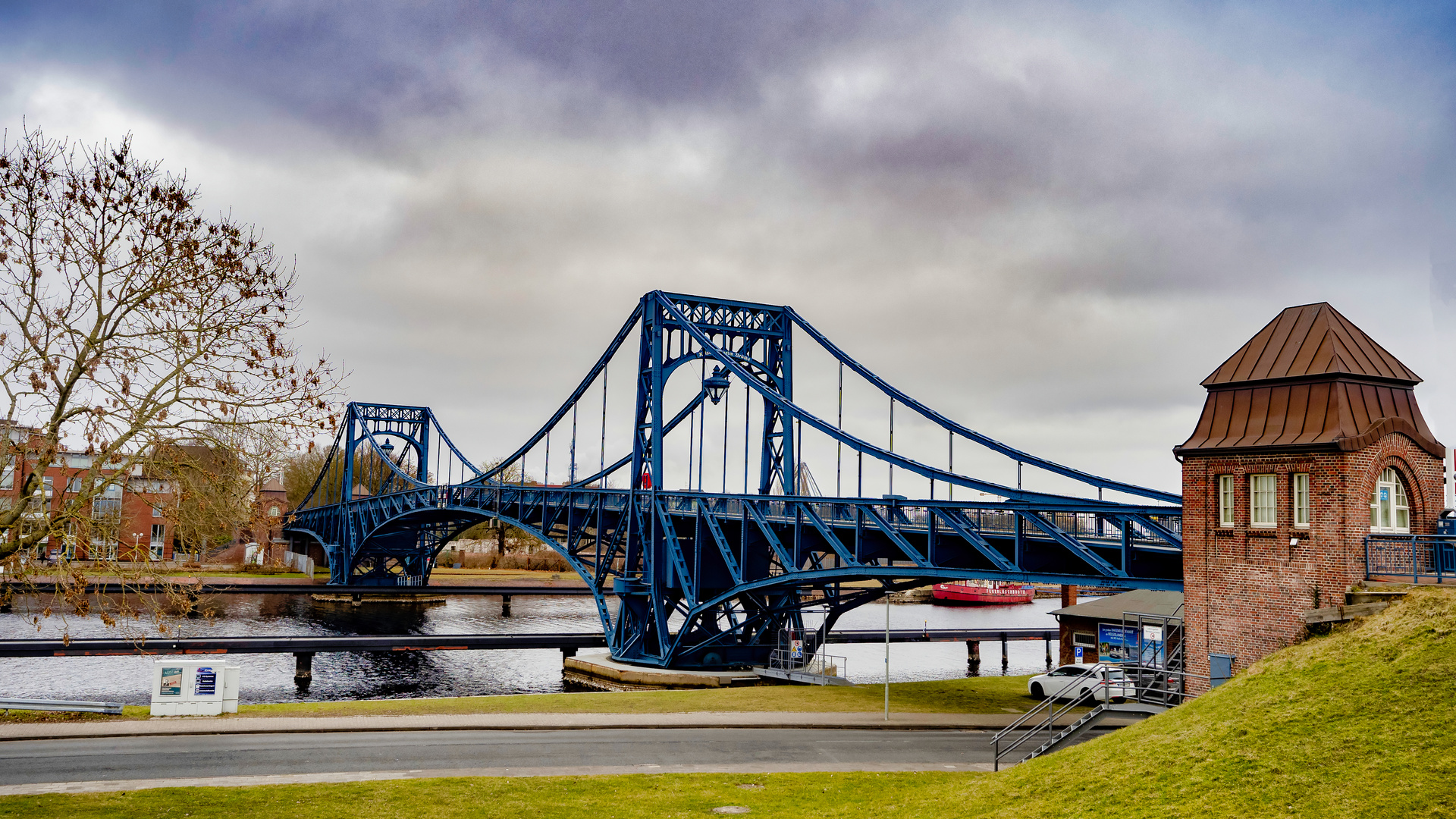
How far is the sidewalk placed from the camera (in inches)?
1027

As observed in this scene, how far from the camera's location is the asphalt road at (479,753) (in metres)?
22.3

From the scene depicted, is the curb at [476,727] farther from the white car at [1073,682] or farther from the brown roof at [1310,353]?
the brown roof at [1310,353]

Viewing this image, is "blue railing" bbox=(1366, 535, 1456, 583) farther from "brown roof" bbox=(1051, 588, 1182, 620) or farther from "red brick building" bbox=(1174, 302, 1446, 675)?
"brown roof" bbox=(1051, 588, 1182, 620)

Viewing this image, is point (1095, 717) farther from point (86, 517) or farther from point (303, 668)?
point (303, 668)

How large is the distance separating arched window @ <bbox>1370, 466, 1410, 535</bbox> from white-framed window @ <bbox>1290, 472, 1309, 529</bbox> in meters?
1.20

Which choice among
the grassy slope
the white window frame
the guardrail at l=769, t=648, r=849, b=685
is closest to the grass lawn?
the guardrail at l=769, t=648, r=849, b=685

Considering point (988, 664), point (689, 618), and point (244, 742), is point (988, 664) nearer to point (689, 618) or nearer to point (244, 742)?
point (689, 618)

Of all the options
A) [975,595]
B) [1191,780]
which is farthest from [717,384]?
[975,595]

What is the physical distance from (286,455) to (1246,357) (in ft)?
64.4

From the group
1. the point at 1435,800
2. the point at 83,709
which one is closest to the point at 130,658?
the point at 83,709

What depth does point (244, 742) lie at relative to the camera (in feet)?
83.4

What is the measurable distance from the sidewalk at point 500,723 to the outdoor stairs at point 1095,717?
6.47m

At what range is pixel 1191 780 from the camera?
49.0ft

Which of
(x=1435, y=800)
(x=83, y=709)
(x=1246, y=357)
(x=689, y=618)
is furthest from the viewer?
(x=689, y=618)
